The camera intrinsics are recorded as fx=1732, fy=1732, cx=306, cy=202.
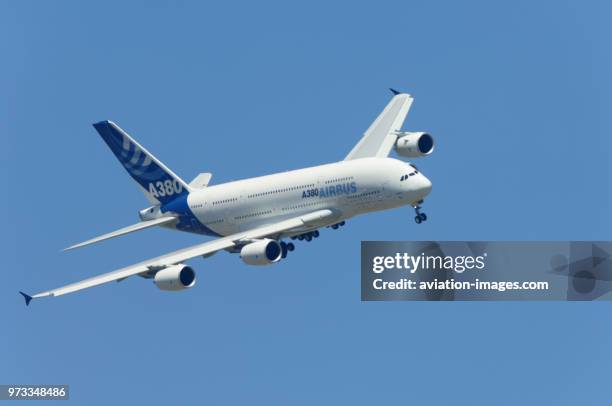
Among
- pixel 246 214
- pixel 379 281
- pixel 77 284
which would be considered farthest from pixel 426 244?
pixel 77 284

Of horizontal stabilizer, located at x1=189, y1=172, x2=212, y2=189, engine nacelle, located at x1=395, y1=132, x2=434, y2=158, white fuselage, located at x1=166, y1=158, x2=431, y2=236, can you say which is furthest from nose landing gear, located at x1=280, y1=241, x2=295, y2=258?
horizontal stabilizer, located at x1=189, y1=172, x2=212, y2=189

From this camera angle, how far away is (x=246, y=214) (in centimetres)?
13638

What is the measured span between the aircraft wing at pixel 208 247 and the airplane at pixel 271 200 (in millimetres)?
73

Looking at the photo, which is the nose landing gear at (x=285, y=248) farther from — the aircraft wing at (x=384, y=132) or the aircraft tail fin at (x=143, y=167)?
the aircraft tail fin at (x=143, y=167)

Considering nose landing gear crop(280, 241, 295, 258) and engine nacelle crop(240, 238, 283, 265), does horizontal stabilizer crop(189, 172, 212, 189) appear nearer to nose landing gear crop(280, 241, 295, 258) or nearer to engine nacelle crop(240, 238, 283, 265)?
nose landing gear crop(280, 241, 295, 258)

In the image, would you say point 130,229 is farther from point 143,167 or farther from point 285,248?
point 285,248

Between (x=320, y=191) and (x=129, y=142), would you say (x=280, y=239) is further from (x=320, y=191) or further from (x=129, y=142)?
(x=129, y=142)

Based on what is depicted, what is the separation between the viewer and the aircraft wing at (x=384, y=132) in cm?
14312

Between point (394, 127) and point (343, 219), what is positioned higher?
point (394, 127)

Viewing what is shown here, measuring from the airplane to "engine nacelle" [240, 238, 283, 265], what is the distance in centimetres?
7

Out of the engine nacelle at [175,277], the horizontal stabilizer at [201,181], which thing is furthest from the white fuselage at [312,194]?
the engine nacelle at [175,277]

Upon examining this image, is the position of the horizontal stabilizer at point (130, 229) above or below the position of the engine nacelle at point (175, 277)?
above

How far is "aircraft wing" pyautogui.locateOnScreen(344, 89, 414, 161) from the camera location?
143125 mm

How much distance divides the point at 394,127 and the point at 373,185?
17.7 metres
